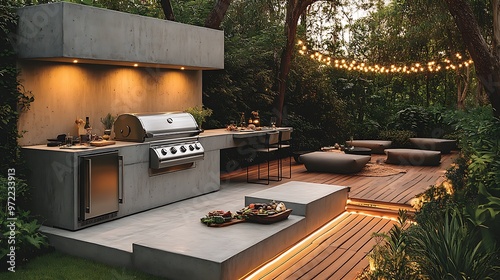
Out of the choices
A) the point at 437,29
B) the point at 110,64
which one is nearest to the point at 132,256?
the point at 110,64

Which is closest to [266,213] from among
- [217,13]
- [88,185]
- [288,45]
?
[88,185]

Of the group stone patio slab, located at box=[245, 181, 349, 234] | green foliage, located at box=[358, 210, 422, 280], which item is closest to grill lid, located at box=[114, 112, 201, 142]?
stone patio slab, located at box=[245, 181, 349, 234]

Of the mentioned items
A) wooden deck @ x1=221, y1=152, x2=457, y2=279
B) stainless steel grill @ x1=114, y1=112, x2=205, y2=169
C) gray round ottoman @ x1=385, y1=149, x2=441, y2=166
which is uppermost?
stainless steel grill @ x1=114, y1=112, x2=205, y2=169

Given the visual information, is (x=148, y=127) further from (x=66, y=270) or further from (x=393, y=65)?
(x=393, y=65)

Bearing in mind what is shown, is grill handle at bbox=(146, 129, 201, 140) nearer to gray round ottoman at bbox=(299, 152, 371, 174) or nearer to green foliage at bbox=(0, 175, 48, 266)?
green foliage at bbox=(0, 175, 48, 266)

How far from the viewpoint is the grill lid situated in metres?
6.54

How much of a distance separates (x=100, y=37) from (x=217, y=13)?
160 inches

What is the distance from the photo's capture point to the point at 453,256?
11.5ft

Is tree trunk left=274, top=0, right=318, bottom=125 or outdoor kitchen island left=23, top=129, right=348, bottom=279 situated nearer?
outdoor kitchen island left=23, top=129, right=348, bottom=279

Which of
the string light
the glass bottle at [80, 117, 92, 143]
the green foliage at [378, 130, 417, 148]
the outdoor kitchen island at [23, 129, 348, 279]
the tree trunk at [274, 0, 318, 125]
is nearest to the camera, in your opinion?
the outdoor kitchen island at [23, 129, 348, 279]

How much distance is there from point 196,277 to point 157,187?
2725 mm

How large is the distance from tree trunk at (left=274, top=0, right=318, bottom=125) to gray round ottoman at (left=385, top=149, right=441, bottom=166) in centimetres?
293

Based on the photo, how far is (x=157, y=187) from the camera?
6816mm

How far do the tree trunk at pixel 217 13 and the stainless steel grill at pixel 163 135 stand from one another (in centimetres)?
316
